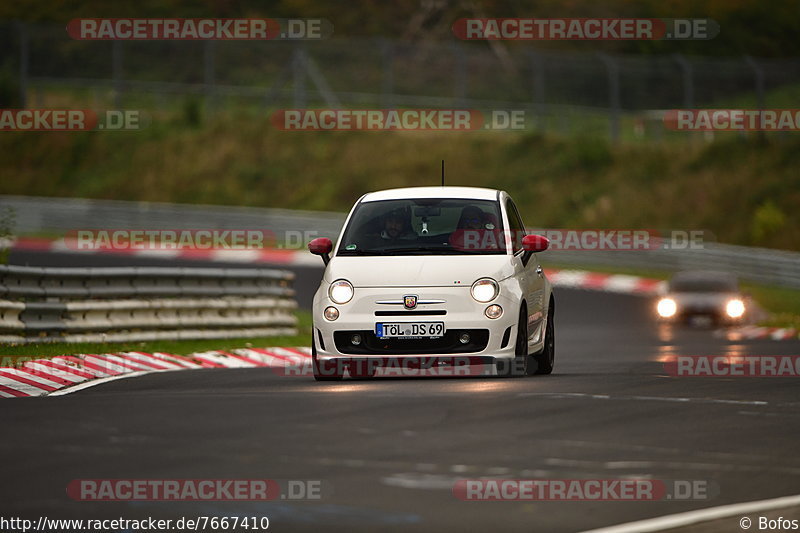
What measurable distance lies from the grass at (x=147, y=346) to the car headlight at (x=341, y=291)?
3.43m

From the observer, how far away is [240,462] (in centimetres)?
927

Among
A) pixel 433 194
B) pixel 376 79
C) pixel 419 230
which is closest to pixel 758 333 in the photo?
pixel 433 194

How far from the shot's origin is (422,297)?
14656mm

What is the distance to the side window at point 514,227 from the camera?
15594mm

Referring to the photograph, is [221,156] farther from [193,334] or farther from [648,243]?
[193,334]

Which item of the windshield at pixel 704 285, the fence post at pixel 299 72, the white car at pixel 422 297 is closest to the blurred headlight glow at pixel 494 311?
the white car at pixel 422 297

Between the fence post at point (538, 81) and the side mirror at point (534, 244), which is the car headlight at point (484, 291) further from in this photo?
the fence post at point (538, 81)

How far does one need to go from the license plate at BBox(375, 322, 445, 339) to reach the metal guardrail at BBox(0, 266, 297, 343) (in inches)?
200

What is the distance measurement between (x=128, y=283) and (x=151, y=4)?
6286 cm

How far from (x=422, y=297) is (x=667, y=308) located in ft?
55.3

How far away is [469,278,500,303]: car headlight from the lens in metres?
14.7

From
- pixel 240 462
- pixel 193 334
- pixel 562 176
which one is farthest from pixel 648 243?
pixel 240 462

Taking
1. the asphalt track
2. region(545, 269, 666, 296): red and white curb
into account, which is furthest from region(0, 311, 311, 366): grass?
region(545, 269, 666, 296): red and white curb

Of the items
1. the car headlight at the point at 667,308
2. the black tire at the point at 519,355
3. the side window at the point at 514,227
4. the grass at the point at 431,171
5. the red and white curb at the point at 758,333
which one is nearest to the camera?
the black tire at the point at 519,355
